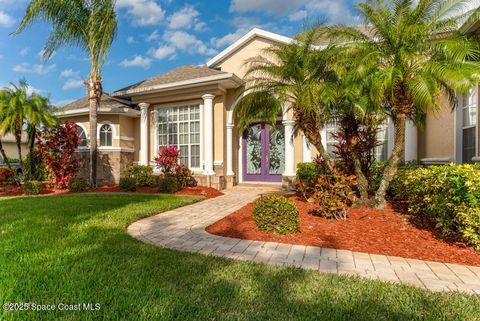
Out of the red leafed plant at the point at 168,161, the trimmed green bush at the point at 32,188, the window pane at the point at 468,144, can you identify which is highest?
the window pane at the point at 468,144

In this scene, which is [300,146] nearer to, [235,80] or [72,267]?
[235,80]

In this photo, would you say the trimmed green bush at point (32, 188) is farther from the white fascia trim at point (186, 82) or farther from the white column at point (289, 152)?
the white column at point (289, 152)

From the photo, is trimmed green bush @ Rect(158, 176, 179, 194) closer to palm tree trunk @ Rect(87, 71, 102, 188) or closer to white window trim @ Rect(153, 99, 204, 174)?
white window trim @ Rect(153, 99, 204, 174)

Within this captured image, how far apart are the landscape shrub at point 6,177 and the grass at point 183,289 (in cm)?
1240

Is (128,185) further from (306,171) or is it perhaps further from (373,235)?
(373,235)

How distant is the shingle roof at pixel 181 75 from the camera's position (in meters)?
12.1

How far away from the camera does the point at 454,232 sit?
14.7ft

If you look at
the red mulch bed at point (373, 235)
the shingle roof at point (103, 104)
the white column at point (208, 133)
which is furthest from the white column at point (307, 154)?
the shingle roof at point (103, 104)

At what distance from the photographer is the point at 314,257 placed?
A: 3.91 m

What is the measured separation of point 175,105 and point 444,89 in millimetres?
10784

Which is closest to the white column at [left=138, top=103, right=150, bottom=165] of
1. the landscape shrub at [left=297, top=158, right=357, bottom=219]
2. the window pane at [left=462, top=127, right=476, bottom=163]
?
the landscape shrub at [left=297, top=158, right=357, bottom=219]

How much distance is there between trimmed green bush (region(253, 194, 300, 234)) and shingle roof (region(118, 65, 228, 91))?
8181 millimetres

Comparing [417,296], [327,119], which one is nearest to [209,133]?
[327,119]

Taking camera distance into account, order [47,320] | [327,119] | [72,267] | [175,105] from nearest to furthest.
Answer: [47,320] → [72,267] → [327,119] → [175,105]
